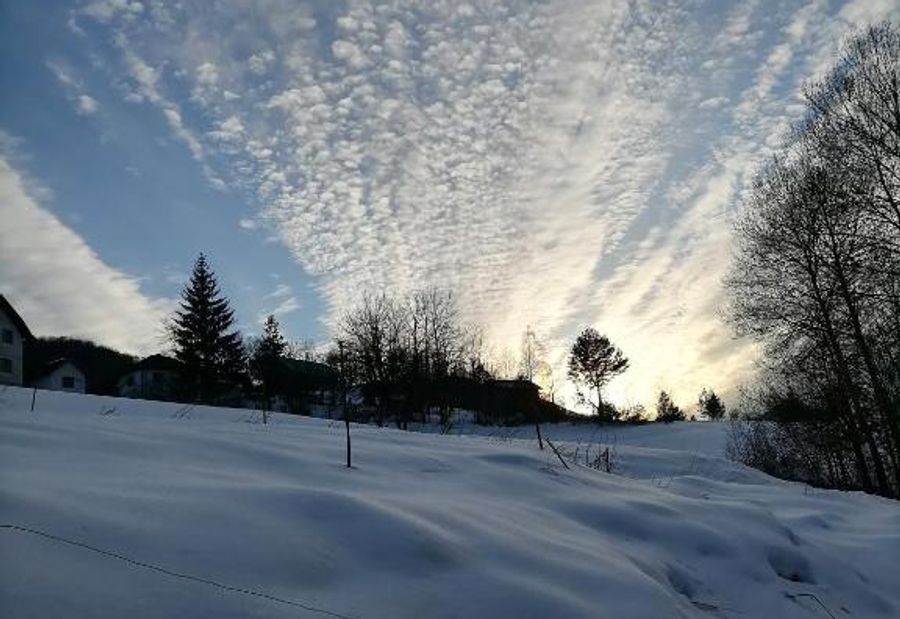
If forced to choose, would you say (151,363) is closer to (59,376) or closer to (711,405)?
(59,376)

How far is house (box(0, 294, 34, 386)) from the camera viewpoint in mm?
40688

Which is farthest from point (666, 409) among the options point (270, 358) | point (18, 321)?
point (18, 321)

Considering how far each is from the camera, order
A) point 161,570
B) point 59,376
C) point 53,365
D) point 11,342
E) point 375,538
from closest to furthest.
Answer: point 161,570, point 375,538, point 11,342, point 53,365, point 59,376

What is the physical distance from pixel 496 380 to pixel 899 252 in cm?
3196

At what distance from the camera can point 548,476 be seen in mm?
→ 4438

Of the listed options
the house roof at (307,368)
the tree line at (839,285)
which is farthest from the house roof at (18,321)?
the tree line at (839,285)

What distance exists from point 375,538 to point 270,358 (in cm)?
5498

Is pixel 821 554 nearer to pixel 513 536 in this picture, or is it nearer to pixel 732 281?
pixel 513 536

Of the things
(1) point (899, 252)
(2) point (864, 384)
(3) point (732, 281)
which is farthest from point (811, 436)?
(1) point (899, 252)

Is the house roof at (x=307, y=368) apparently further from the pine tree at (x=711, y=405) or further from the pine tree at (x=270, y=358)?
the pine tree at (x=711, y=405)

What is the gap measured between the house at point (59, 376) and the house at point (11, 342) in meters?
10.2

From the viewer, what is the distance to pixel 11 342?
41781 millimetres

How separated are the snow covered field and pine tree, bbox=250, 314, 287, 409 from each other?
151ft

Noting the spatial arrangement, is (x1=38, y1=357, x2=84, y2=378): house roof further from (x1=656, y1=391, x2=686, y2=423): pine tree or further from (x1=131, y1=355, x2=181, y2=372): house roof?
(x1=656, y1=391, x2=686, y2=423): pine tree
